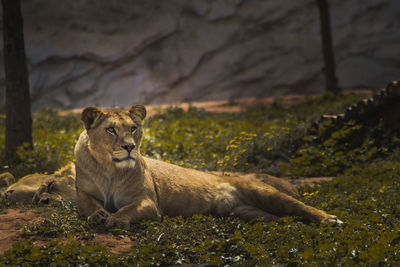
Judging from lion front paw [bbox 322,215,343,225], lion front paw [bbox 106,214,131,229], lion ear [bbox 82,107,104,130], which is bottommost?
lion front paw [bbox 322,215,343,225]

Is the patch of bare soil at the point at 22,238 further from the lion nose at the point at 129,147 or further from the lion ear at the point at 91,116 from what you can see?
the lion ear at the point at 91,116

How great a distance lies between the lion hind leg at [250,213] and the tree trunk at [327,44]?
32.6ft

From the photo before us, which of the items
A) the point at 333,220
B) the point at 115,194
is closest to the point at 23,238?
the point at 115,194

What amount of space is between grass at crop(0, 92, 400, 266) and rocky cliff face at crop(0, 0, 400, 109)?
8.72m

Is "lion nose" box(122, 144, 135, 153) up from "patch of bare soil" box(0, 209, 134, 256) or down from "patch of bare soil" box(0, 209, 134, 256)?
up

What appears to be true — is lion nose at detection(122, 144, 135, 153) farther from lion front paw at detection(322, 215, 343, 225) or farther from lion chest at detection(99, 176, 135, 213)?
lion front paw at detection(322, 215, 343, 225)

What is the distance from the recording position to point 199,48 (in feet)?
69.2

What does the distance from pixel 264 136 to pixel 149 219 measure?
14.7ft

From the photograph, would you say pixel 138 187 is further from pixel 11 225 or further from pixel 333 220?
pixel 333 220

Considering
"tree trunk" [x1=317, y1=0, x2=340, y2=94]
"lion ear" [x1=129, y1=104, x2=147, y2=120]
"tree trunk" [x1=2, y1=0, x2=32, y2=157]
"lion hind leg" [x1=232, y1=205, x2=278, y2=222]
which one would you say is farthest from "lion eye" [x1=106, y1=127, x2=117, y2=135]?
"tree trunk" [x1=317, y1=0, x2=340, y2=94]

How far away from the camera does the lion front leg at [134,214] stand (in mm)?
4384

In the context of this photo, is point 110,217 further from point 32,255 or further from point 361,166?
point 361,166

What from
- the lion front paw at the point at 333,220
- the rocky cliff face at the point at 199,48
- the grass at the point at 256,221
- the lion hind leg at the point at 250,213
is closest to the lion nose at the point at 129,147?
the grass at the point at 256,221

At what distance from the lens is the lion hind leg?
517 centimetres
